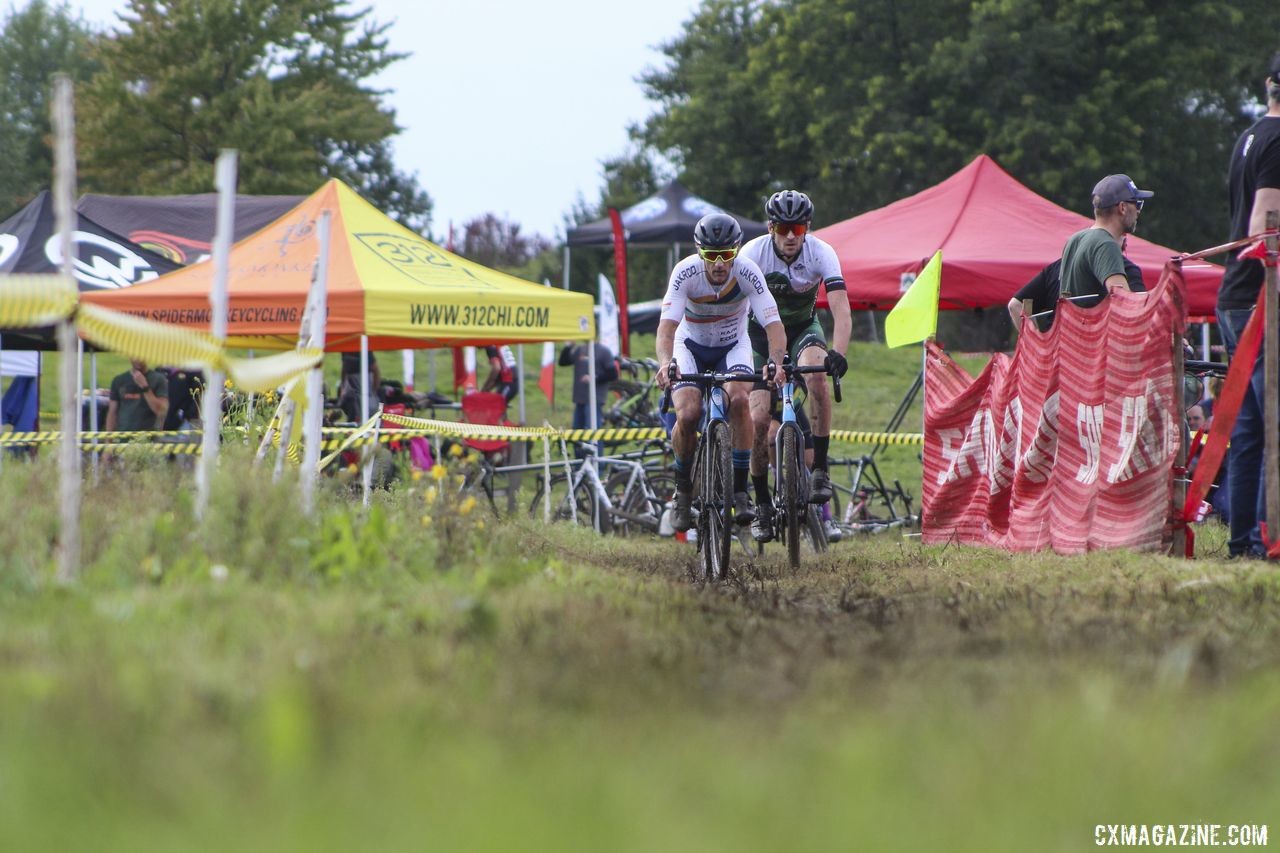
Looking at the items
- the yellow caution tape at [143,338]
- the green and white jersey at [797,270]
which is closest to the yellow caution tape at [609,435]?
the green and white jersey at [797,270]

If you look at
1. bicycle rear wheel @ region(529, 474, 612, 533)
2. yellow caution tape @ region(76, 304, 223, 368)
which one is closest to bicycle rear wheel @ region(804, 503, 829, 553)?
bicycle rear wheel @ region(529, 474, 612, 533)

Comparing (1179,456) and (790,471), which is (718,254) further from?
(1179,456)

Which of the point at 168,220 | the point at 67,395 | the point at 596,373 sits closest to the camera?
the point at 67,395

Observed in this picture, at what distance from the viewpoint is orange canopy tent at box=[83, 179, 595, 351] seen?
43.6ft

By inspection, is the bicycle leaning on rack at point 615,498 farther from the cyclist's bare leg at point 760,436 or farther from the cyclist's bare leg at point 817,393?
the cyclist's bare leg at point 760,436

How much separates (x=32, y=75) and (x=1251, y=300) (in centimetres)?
7076

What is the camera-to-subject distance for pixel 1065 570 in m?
7.54

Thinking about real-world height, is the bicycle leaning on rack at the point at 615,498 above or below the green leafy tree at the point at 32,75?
below

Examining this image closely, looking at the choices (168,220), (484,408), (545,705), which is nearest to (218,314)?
(545,705)

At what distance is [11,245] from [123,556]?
11440 mm

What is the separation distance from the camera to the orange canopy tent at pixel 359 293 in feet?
43.6

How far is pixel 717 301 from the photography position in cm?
942

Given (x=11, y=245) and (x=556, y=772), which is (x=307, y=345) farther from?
(x=11, y=245)
